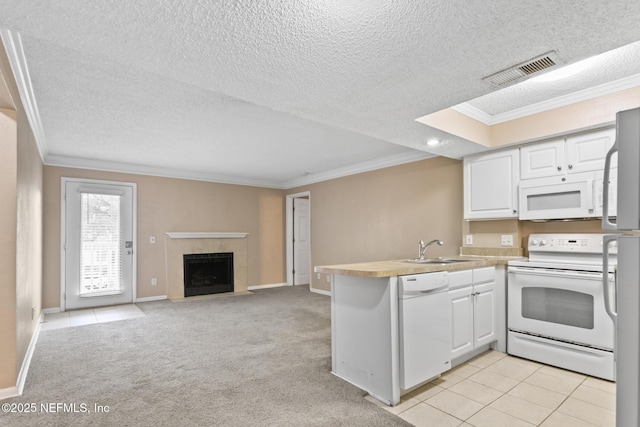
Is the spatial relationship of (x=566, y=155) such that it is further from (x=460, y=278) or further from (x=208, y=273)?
(x=208, y=273)

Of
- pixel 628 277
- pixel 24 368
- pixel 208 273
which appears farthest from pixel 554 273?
pixel 208 273

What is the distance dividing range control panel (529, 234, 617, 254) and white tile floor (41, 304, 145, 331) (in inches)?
197

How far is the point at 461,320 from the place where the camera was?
9.29 ft

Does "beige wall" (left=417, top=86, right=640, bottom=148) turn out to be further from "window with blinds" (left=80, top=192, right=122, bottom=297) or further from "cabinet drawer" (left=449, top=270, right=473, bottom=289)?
"window with blinds" (left=80, top=192, right=122, bottom=297)

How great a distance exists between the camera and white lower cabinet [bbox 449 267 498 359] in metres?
2.77

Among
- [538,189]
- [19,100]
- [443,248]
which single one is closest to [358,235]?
[443,248]

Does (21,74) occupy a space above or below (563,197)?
above

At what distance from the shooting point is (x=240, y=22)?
1.54 metres

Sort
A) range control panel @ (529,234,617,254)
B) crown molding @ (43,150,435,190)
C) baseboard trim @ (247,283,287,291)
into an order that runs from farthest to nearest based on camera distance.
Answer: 1. baseboard trim @ (247,283,287,291)
2. crown molding @ (43,150,435,190)
3. range control panel @ (529,234,617,254)

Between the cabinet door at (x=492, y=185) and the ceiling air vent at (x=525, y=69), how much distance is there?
149cm

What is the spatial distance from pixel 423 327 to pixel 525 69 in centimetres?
180

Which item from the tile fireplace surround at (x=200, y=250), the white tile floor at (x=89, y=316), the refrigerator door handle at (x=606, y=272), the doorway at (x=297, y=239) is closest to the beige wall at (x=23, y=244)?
the white tile floor at (x=89, y=316)

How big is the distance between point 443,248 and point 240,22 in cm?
371

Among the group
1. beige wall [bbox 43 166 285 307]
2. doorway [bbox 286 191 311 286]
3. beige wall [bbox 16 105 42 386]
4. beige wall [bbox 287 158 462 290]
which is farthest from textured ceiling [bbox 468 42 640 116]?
beige wall [bbox 43 166 285 307]
